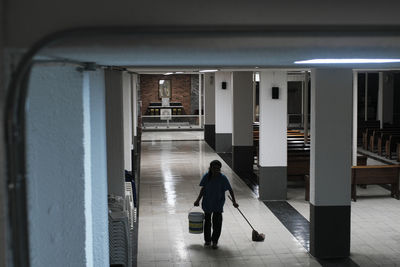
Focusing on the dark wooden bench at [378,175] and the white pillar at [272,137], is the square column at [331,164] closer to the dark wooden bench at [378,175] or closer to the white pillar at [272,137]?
the white pillar at [272,137]

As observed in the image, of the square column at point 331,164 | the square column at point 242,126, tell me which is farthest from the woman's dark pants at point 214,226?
the square column at point 242,126

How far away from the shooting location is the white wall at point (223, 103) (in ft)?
63.6

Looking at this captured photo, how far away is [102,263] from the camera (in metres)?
3.35

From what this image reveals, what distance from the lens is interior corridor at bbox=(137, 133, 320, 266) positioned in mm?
8156

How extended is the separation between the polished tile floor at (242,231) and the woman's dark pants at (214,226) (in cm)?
17

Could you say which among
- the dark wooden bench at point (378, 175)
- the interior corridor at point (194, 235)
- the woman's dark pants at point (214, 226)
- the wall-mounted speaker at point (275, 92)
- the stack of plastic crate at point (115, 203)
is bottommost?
the interior corridor at point (194, 235)

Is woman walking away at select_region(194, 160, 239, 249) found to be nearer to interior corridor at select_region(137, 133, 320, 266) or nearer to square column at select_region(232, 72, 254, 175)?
interior corridor at select_region(137, 133, 320, 266)

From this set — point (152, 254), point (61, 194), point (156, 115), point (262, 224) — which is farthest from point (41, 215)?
point (156, 115)

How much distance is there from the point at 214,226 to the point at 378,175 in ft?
16.4

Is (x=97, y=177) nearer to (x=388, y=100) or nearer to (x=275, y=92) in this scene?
(x=275, y=92)

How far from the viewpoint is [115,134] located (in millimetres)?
7930

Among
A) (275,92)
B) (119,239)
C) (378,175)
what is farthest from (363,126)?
(119,239)

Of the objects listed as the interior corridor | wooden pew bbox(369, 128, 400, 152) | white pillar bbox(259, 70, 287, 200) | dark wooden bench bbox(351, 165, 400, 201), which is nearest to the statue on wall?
wooden pew bbox(369, 128, 400, 152)

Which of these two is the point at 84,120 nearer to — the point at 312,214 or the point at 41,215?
the point at 41,215
